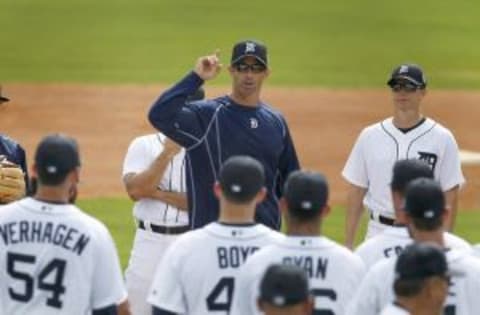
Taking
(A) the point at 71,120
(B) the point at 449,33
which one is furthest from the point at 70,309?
(B) the point at 449,33

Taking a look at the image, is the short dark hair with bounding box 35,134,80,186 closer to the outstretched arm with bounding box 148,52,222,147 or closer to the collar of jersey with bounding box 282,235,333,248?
the collar of jersey with bounding box 282,235,333,248

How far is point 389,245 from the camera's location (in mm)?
6160

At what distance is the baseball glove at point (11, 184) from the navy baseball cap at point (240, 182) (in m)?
1.76

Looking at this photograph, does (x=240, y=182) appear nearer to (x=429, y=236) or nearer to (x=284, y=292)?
(x=429, y=236)

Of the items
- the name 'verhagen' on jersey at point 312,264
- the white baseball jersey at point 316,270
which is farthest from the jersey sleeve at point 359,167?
the name 'verhagen' on jersey at point 312,264

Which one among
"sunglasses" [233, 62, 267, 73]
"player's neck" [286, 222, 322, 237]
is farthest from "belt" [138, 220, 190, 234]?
"player's neck" [286, 222, 322, 237]

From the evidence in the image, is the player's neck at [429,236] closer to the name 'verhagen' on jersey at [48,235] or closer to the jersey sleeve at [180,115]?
the name 'verhagen' on jersey at [48,235]

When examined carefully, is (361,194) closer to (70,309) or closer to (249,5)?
(70,309)

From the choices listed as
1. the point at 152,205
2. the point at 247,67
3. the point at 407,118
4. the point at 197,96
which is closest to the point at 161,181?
the point at 152,205

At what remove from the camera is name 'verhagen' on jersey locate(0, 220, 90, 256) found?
5.93m

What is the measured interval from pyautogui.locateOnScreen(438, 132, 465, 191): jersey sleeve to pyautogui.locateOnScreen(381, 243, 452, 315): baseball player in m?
3.45

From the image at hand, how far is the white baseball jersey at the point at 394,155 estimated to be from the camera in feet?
27.7

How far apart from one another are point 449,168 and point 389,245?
7.81ft

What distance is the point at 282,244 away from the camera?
18.9 feet
